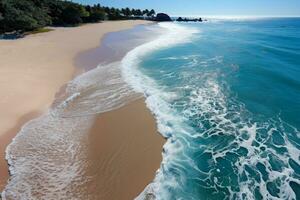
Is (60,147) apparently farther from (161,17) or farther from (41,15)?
(161,17)

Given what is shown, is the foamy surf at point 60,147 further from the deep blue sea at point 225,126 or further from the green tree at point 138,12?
the green tree at point 138,12

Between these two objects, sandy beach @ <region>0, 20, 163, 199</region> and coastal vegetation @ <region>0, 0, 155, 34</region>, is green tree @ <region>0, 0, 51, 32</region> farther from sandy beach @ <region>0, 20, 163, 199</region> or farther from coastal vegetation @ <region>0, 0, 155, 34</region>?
sandy beach @ <region>0, 20, 163, 199</region>

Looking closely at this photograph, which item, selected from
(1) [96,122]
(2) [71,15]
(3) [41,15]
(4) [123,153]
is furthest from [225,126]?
(2) [71,15]

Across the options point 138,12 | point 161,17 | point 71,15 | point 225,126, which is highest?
point 225,126

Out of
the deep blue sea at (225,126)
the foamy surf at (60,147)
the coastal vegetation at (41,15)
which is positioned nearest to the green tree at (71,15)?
the coastal vegetation at (41,15)

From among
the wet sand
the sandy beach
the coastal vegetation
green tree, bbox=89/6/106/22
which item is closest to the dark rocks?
the coastal vegetation
